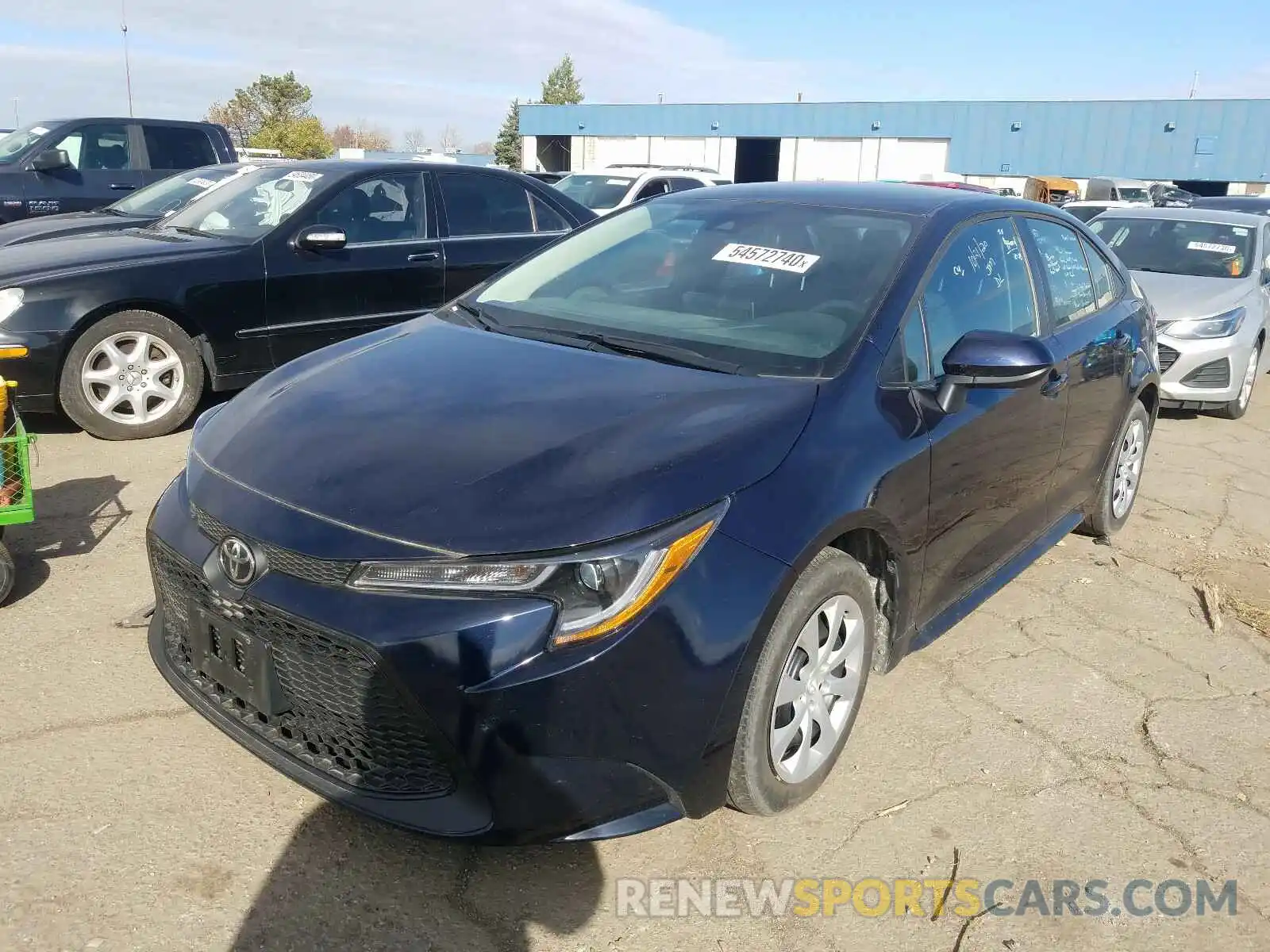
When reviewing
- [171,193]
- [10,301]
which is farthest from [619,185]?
[10,301]

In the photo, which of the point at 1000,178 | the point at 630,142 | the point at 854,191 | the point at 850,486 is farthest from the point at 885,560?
the point at 630,142

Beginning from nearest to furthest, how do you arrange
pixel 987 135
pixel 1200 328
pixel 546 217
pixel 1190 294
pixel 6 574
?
1. pixel 6 574
2. pixel 546 217
3. pixel 1200 328
4. pixel 1190 294
5. pixel 987 135

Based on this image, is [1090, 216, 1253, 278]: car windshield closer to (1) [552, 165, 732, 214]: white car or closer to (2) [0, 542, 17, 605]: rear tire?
(1) [552, 165, 732, 214]: white car

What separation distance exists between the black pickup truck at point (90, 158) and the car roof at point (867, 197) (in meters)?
9.12

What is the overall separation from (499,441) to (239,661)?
2.50 ft

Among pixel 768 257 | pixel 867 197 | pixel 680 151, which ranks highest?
pixel 680 151

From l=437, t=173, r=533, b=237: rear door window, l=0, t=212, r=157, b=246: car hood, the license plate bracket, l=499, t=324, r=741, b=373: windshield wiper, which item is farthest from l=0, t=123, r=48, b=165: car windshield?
the license plate bracket

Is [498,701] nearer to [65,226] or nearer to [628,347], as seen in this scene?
[628,347]

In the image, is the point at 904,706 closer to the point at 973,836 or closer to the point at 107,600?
the point at 973,836

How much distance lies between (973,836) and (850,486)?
986 mm

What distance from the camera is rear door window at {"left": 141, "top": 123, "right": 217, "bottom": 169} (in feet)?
36.7

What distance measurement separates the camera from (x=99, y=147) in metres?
11.0

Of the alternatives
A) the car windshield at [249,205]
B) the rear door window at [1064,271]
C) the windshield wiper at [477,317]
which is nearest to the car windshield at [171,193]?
the car windshield at [249,205]

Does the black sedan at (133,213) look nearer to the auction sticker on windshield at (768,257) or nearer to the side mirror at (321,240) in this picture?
the side mirror at (321,240)
